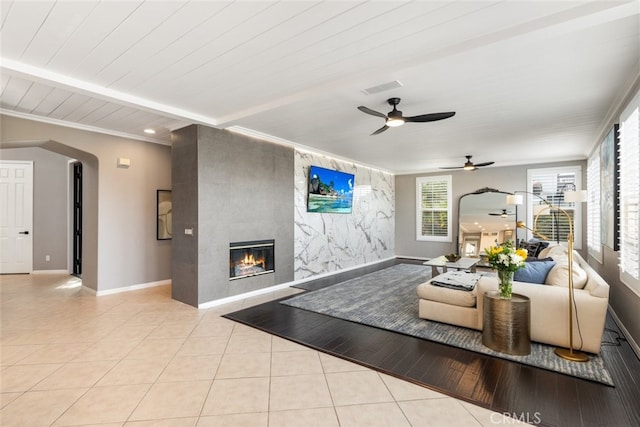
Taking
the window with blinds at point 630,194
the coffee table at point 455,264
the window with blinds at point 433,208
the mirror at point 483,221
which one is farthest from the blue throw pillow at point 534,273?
the window with blinds at point 433,208

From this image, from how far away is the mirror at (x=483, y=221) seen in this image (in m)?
7.71

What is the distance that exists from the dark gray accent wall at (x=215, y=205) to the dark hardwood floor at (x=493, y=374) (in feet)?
4.09

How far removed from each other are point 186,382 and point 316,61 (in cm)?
290

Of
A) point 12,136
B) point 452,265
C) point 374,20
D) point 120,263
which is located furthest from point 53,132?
point 452,265

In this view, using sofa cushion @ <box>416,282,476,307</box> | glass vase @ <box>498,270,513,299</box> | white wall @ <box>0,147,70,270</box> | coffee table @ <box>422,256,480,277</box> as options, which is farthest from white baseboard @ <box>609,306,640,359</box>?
white wall @ <box>0,147,70,270</box>

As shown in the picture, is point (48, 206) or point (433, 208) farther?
point (433, 208)

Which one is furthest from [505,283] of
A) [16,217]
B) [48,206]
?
[16,217]

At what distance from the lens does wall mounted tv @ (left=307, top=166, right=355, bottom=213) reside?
20.5ft

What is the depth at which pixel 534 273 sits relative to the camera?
11.0 ft

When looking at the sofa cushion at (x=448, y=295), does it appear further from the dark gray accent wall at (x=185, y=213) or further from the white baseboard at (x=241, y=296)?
the dark gray accent wall at (x=185, y=213)

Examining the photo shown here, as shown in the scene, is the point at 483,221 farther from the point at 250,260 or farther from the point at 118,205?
the point at 118,205

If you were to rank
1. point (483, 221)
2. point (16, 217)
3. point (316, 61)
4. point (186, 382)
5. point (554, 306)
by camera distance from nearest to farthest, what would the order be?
1. point (186, 382)
2. point (316, 61)
3. point (554, 306)
4. point (16, 217)
5. point (483, 221)

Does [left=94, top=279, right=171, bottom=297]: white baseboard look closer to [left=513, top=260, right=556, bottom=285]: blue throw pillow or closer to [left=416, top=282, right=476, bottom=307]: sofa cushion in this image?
[left=416, top=282, right=476, bottom=307]: sofa cushion

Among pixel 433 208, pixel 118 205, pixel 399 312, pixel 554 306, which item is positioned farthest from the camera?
pixel 433 208
